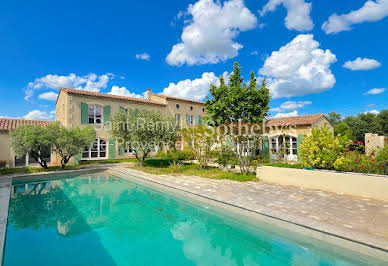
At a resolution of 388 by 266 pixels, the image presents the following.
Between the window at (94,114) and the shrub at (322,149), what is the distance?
17148 millimetres

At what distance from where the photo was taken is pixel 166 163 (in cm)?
1666

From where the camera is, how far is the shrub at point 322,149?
7879 millimetres

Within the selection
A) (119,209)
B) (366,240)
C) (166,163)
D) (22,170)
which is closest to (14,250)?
(119,209)

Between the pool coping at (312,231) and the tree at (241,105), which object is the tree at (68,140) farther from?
the pool coping at (312,231)

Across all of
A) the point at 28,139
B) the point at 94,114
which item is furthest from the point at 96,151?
the point at 28,139

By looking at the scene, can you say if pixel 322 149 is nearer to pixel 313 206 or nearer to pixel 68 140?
pixel 313 206

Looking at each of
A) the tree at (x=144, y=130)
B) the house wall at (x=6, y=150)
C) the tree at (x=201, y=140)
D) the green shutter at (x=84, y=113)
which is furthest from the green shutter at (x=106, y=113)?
the tree at (x=201, y=140)

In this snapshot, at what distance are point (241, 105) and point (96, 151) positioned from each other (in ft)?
47.6

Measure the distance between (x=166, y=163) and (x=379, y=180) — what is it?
13355 mm

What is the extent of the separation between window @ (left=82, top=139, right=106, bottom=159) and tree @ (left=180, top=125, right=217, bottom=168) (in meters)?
9.55

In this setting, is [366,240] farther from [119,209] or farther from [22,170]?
[22,170]

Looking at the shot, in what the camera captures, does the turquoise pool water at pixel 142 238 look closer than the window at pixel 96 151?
Yes

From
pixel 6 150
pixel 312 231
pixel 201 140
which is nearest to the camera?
pixel 312 231

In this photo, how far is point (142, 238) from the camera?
16.9 ft
